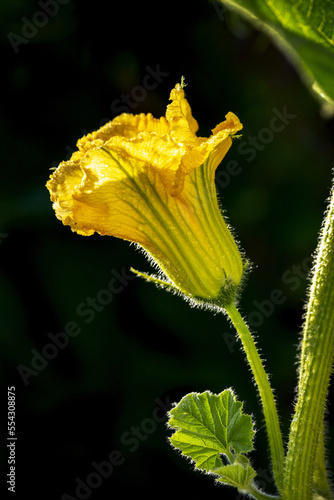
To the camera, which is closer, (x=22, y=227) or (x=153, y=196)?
(x=153, y=196)

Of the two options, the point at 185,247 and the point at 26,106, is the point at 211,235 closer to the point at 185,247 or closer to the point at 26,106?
the point at 185,247

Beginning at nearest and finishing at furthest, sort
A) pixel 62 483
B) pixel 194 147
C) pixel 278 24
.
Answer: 1. pixel 278 24
2. pixel 194 147
3. pixel 62 483

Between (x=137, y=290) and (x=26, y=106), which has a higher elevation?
(x=26, y=106)

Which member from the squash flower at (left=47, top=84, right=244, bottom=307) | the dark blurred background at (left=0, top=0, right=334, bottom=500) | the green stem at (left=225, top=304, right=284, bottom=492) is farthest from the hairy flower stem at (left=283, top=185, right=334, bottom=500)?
the dark blurred background at (left=0, top=0, right=334, bottom=500)

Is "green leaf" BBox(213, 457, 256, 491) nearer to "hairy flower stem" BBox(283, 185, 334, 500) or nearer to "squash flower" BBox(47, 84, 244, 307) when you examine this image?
"hairy flower stem" BBox(283, 185, 334, 500)

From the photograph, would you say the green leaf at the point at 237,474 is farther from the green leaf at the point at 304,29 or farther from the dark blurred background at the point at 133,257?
the dark blurred background at the point at 133,257

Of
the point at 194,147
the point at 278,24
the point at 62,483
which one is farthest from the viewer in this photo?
the point at 62,483

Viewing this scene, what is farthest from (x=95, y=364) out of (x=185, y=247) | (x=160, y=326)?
(x=185, y=247)

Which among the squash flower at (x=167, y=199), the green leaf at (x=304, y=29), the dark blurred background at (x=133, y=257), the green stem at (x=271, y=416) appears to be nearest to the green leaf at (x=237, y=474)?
the green stem at (x=271, y=416)
